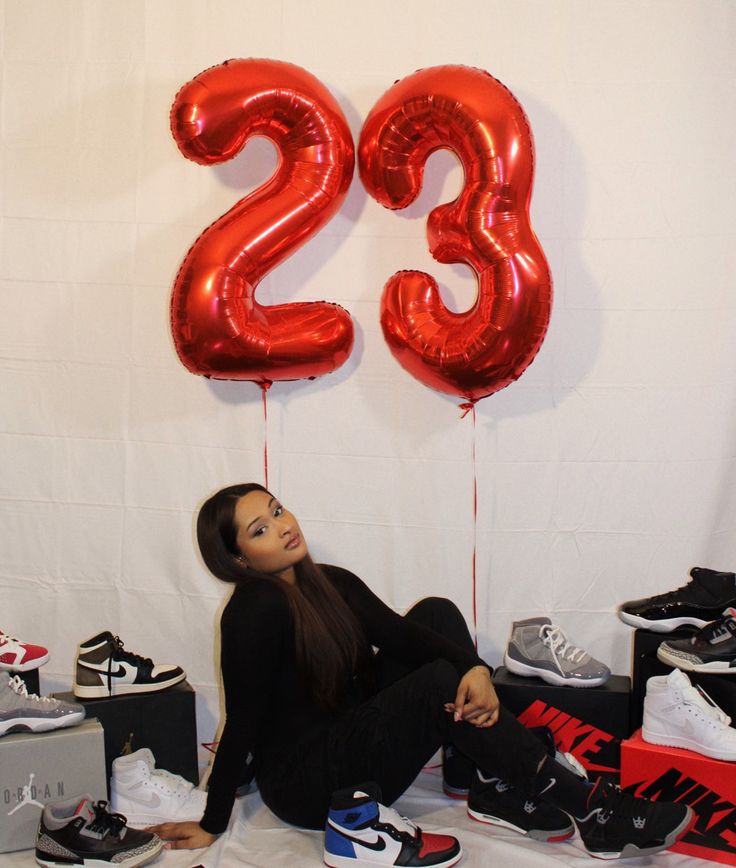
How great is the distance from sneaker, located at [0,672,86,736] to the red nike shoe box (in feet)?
3.43

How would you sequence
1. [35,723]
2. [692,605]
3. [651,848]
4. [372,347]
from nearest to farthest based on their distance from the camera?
[651,848] < [35,723] < [692,605] < [372,347]

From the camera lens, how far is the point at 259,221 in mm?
2023

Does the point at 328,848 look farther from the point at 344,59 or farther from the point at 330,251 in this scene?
the point at 344,59

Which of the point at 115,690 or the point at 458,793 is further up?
the point at 115,690

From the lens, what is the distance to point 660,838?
1566 mm

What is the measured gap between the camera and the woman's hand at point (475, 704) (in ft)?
5.17

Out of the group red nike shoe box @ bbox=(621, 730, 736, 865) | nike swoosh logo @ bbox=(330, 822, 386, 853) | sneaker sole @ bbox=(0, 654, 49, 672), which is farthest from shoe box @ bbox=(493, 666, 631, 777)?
sneaker sole @ bbox=(0, 654, 49, 672)

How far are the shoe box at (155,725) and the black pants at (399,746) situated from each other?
1.12 ft

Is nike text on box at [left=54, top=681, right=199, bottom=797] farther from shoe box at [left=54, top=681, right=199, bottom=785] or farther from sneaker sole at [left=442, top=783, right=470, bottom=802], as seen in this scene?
sneaker sole at [left=442, top=783, right=470, bottom=802]

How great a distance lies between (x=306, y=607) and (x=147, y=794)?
1.62ft

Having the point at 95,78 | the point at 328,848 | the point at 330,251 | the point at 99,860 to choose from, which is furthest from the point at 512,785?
the point at 95,78

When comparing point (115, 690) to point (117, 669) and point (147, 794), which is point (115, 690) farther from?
point (147, 794)

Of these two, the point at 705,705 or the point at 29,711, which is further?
the point at 29,711

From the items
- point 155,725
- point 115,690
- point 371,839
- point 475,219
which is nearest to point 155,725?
point 155,725
